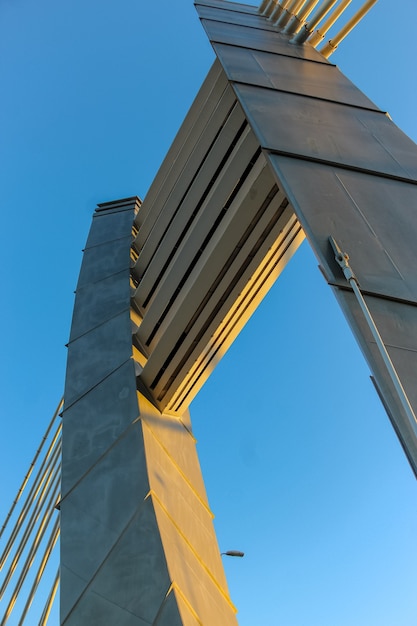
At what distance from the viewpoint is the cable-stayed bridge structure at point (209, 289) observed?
163 inches

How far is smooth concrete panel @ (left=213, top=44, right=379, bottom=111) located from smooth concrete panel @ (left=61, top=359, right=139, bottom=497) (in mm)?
4100

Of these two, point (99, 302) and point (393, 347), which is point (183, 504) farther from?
point (393, 347)

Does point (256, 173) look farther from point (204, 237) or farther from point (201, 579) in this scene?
point (201, 579)

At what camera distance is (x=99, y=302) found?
8.85 meters

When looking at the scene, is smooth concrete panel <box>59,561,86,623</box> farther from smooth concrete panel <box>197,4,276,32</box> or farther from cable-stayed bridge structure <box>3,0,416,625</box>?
smooth concrete panel <box>197,4,276,32</box>

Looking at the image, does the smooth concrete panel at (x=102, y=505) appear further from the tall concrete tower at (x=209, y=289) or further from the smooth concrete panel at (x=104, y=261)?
the smooth concrete panel at (x=104, y=261)

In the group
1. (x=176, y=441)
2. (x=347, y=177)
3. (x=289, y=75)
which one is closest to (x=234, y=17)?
(x=289, y=75)

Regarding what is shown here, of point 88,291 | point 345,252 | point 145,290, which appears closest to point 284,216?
point 345,252

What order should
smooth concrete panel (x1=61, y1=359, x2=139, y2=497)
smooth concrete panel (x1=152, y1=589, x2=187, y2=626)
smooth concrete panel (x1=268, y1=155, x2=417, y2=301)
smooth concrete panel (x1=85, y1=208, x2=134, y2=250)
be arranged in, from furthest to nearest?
smooth concrete panel (x1=85, y1=208, x2=134, y2=250) < smooth concrete panel (x1=61, y1=359, x2=139, y2=497) < smooth concrete panel (x1=152, y1=589, x2=187, y2=626) < smooth concrete panel (x1=268, y1=155, x2=417, y2=301)

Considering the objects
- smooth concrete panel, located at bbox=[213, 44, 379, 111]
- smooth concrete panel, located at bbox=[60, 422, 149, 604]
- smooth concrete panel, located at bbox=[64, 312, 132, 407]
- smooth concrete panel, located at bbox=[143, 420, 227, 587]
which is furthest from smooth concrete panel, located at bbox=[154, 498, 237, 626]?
smooth concrete panel, located at bbox=[213, 44, 379, 111]

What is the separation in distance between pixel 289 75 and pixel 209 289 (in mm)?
2976

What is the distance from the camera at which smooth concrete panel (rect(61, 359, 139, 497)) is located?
6.37 meters

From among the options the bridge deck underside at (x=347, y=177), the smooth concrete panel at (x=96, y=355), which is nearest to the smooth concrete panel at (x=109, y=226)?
the smooth concrete panel at (x=96, y=355)

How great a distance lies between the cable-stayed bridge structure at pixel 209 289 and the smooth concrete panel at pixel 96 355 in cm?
2
